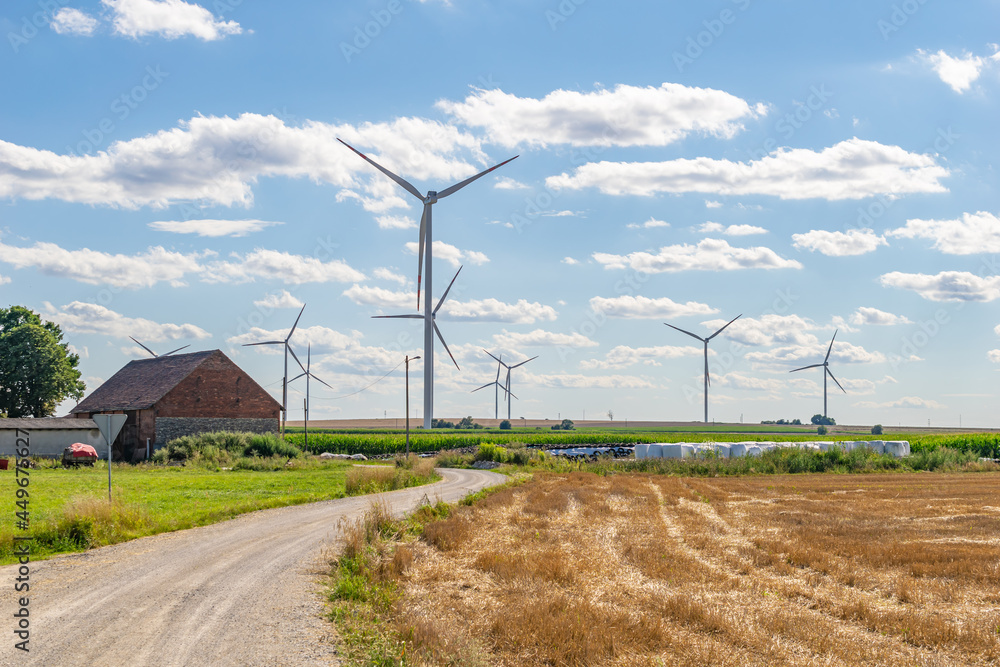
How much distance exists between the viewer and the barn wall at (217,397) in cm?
6381

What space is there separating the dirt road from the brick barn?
46.1 metres

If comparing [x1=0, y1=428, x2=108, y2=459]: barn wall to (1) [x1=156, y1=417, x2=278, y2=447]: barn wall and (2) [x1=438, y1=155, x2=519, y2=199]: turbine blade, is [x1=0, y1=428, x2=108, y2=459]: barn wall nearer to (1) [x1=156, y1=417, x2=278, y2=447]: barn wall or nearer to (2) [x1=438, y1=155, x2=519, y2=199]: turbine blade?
(1) [x1=156, y1=417, x2=278, y2=447]: barn wall

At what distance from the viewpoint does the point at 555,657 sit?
33.7ft

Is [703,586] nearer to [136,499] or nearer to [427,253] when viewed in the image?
[136,499]

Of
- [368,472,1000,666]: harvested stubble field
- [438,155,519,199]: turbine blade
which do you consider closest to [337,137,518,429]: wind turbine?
[438,155,519,199]: turbine blade

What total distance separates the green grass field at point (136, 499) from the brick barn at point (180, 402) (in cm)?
1016

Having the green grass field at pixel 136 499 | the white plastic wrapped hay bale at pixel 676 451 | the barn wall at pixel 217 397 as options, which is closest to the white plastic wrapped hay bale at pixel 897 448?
the white plastic wrapped hay bale at pixel 676 451

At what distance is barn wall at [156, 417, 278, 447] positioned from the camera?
2470 inches

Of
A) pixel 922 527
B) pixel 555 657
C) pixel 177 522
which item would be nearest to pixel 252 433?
pixel 177 522

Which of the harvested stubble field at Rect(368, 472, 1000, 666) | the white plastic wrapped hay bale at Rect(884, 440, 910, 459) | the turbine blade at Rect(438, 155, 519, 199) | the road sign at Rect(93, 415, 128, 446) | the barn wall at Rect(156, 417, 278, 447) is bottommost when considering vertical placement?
the white plastic wrapped hay bale at Rect(884, 440, 910, 459)

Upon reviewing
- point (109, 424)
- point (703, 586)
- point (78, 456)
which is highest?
point (109, 424)

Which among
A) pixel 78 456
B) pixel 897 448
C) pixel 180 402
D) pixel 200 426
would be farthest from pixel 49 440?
pixel 897 448

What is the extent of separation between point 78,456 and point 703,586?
50960mm

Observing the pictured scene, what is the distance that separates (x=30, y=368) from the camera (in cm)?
7588
